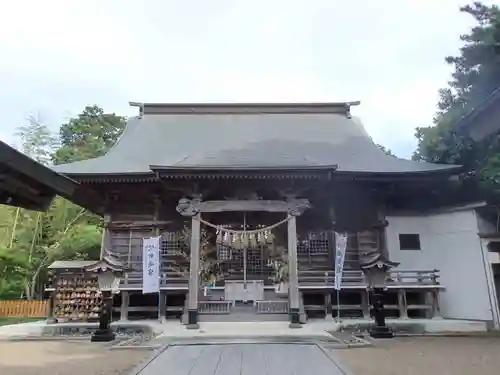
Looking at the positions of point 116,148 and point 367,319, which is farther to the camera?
point 116,148

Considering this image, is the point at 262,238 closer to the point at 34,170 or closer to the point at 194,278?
the point at 194,278

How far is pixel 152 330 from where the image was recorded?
10.8 meters

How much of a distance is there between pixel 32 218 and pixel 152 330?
1469 cm

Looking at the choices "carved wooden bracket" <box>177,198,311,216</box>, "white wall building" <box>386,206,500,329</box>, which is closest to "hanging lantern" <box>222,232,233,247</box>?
"carved wooden bracket" <box>177,198,311,216</box>

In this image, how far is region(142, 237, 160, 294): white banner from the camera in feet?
36.9

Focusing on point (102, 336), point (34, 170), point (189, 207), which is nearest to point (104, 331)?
point (102, 336)

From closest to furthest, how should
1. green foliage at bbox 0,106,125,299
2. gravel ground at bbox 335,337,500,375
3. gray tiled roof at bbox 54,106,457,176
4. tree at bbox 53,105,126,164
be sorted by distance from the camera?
gravel ground at bbox 335,337,500,375 < gray tiled roof at bbox 54,106,457,176 < green foliage at bbox 0,106,125,299 < tree at bbox 53,105,126,164

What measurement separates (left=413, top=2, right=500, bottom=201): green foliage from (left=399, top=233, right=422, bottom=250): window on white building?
2599 millimetres

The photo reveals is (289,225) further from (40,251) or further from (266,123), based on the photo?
(40,251)

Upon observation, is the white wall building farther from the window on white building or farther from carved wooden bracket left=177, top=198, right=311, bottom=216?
carved wooden bracket left=177, top=198, right=311, bottom=216

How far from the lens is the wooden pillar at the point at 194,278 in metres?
10.8

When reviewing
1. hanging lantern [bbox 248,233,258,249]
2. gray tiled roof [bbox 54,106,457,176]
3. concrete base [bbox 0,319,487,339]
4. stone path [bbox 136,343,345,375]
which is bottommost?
stone path [bbox 136,343,345,375]

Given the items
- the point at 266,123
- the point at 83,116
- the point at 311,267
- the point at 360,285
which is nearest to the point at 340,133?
the point at 266,123

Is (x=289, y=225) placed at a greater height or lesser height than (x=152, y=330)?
greater
